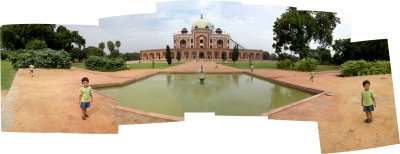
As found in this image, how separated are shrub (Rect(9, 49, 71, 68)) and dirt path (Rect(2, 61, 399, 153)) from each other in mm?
281

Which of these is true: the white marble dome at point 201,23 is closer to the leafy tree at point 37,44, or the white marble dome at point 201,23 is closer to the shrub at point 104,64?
the shrub at point 104,64

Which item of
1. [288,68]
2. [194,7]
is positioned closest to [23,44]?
[194,7]

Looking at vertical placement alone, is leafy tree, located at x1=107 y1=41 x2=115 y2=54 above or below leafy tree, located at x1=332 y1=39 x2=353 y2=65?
above

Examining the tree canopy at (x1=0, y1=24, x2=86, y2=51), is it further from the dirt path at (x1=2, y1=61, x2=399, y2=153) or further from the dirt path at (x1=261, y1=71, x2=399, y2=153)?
the dirt path at (x1=261, y1=71, x2=399, y2=153)

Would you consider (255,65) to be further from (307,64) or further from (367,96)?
(367,96)

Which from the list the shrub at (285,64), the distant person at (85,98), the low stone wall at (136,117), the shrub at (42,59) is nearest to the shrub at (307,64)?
the shrub at (285,64)

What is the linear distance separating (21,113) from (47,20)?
1528 mm

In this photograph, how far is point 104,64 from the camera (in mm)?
6152

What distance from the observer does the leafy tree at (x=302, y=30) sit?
5.75 m

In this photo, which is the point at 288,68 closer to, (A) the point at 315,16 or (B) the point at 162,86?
(A) the point at 315,16

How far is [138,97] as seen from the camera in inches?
232

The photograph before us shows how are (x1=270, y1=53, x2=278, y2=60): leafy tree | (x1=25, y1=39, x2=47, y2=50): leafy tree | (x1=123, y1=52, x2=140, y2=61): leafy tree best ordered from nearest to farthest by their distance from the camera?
(x1=270, y1=53, x2=278, y2=60): leafy tree
(x1=123, y1=52, x2=140, y2=61): leafy tree
(x1=25, y1=39, x2=47, y2=50): leafy tree

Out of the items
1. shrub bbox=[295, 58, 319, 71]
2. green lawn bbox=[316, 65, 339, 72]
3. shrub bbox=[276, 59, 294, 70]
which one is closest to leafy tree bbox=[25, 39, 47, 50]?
shrub bbox=[276, 59, 294, 70]

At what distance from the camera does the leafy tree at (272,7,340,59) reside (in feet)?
18.9
